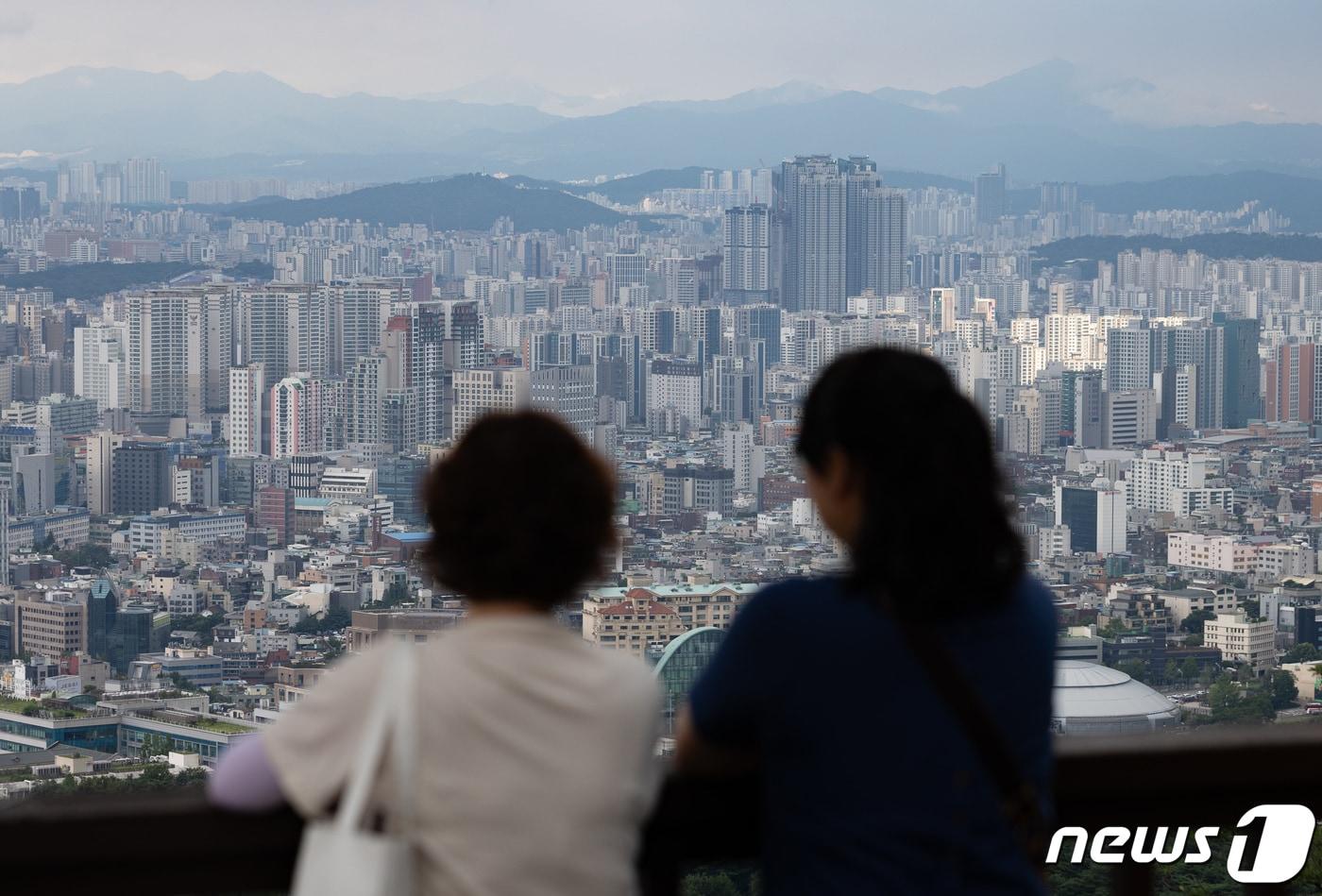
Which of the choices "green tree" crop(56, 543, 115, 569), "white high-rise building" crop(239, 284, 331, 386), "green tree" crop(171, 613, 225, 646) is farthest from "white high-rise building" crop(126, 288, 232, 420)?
"green tree" crop(171, 613, 225, 646)

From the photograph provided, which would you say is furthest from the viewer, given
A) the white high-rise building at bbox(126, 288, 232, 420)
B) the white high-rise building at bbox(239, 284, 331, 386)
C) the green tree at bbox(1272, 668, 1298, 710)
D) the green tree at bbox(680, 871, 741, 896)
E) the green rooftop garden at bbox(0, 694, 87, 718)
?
the white high-rise building at bbox(239, 284, 331, 386)

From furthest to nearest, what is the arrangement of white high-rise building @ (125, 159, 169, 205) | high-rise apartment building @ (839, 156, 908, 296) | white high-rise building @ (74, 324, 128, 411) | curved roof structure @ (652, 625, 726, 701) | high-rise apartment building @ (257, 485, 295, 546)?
white high-rise building @ (125, 159, 169, 205), high-rise apartment building @ (839, 156, 908, 296), white high-rise building @ (74, 324, 128, 411), high-rise apartment building @ (257, 485, 295, 546), curved roof structure @ (652, 625, 726, 701)

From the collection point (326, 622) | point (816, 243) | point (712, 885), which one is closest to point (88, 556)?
point (326, 622)

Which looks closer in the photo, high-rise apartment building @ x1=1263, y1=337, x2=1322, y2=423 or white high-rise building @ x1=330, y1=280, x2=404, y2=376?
high-rise apartment building @ x1=1263, y1=337, x2=1322, y2=423

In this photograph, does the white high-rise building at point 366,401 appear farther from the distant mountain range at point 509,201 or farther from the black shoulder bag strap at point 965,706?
the black shoulder bag strap at point 965,706

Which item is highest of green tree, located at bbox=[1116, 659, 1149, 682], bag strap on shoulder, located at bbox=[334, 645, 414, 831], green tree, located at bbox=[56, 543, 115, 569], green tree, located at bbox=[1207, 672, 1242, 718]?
bag strap on shoulder, located at bbox=[334, 645, 414, 831]

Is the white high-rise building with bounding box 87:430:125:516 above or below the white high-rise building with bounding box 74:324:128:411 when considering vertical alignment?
below

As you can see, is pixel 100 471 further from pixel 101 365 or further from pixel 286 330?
pixel 286 330

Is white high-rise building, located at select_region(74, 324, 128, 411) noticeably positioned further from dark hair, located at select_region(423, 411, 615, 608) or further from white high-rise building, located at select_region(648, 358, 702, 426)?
dark hair, located at select_region(423, 411, 615, 608)

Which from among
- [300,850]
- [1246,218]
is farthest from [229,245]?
[300,850]
